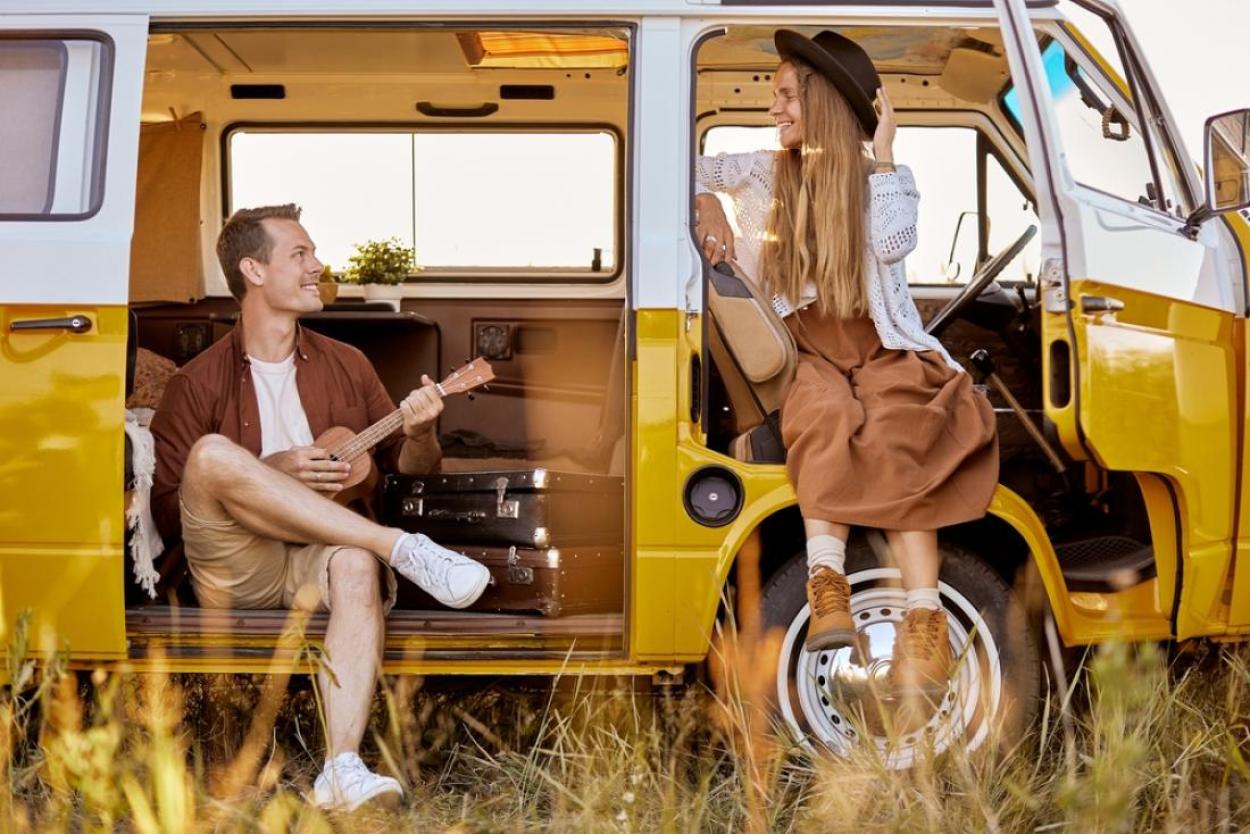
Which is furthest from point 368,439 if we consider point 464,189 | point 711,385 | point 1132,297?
point 464,189

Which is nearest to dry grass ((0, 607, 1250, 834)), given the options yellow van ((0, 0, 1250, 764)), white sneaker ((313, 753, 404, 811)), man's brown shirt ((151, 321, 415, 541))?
white sneaker ((313, 753, 404, 811))

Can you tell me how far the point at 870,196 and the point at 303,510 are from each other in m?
1.72

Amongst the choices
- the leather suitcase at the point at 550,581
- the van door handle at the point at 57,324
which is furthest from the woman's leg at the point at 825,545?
the van door handle at the point at 57,324

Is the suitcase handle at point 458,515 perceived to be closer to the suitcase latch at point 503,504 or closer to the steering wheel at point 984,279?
the suitcase latch at point 503,504

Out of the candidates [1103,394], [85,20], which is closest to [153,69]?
[85,20]

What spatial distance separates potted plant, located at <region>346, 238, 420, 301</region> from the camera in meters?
6.49

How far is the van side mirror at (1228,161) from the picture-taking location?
12.6ft

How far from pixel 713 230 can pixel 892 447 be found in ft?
2.45

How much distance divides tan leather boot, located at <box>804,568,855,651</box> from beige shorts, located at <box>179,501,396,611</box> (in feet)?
3.86

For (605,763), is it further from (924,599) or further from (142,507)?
(142,507)

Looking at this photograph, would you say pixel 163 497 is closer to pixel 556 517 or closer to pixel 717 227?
pixel 556 517

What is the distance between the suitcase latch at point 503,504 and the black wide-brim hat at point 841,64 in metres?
1.41

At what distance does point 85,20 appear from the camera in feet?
13.5

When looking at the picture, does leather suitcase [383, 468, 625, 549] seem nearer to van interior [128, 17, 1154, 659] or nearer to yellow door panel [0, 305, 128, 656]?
yellow door panel [0, 305, 128, 656]
